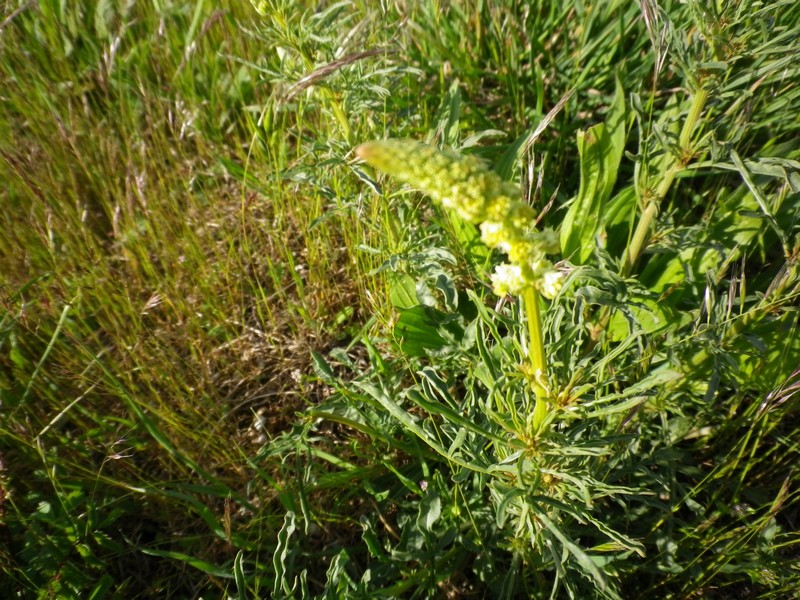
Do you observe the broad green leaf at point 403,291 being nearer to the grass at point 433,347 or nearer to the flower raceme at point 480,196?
the grass at point 433,347

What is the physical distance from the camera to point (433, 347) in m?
1.91

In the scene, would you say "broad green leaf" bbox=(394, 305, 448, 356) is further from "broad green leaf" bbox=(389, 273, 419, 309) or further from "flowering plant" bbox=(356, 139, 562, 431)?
"flowering plant" bbox=(356, 139, 562, 431)

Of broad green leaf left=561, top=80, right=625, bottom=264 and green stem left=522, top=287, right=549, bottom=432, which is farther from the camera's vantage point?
broad green leaf left=561, top=80, right=625, bottom=264

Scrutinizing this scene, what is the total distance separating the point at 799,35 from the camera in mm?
1527

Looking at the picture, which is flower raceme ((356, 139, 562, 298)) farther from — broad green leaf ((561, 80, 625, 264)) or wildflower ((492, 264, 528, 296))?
broad green leaf ((561, 80, 625, 264))

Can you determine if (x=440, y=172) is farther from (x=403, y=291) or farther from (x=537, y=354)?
(x=403, y=291)

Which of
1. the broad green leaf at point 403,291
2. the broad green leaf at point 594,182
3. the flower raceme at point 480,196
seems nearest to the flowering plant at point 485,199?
the flower raceme at point 480,196

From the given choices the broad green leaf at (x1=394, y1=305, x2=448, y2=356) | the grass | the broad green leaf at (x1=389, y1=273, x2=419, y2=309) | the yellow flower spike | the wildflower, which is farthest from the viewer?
the broad green leaf at (x1=389, y1=273, x2=419, y2=309)

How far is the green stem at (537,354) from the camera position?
1056mm

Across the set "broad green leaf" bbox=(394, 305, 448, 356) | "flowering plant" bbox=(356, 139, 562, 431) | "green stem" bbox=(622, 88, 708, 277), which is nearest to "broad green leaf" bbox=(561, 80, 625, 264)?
"green stem" bbox=(622, 88, 708, 277)

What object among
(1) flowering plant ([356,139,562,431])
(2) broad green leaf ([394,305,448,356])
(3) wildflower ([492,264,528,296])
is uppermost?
(1) flowering plant ([356,139,562,431])

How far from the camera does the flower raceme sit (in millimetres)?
857

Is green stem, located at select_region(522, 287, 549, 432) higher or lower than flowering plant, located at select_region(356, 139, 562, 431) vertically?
lower

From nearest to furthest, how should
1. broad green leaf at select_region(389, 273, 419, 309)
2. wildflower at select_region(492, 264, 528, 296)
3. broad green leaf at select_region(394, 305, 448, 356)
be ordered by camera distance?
wildflower at select_region(492, 264, 528, 296)
broad green leaf at select_region(394, 305, 448, 356)
broad green leaf at select_region(389, 273, 419, 309)
